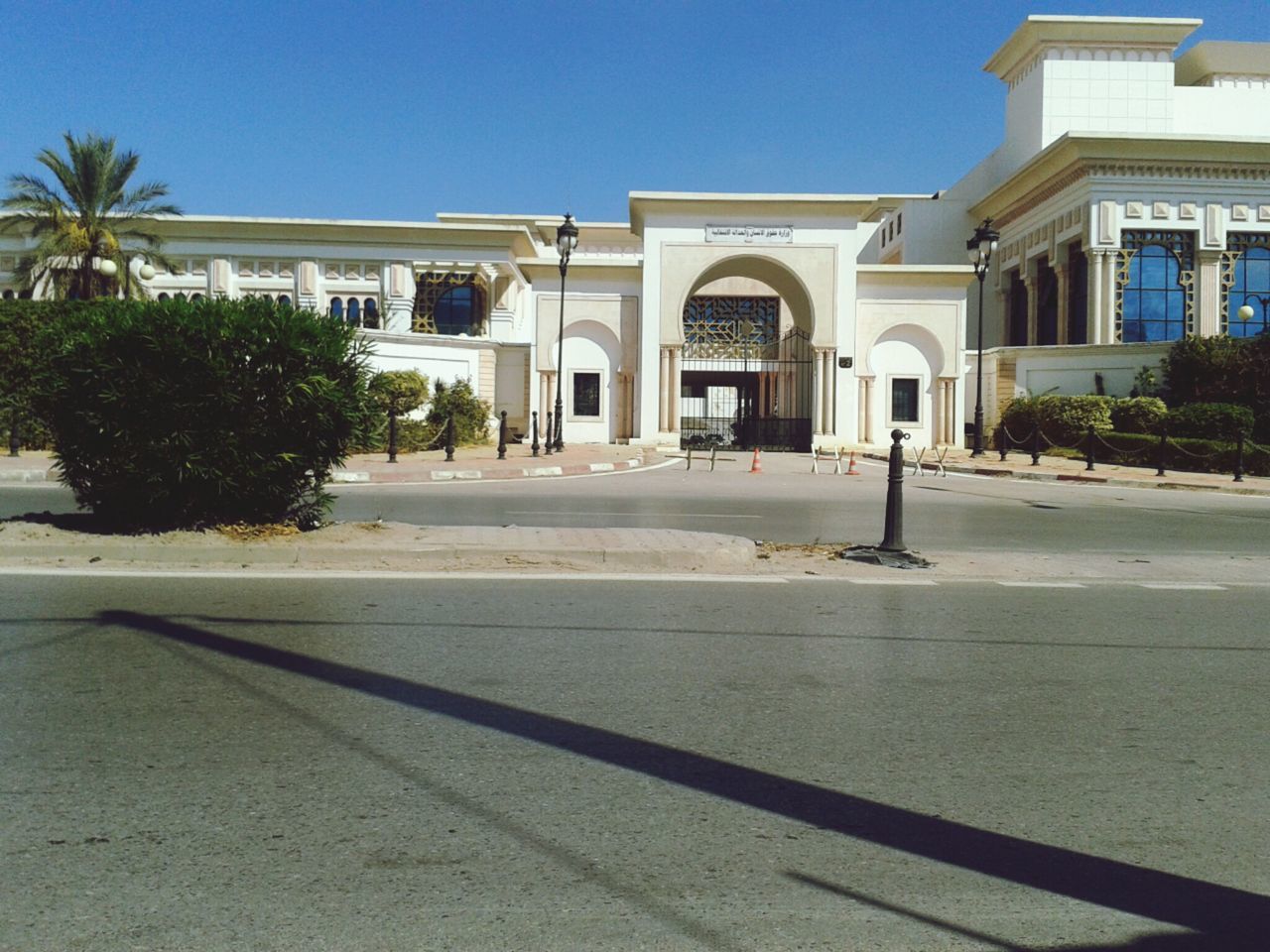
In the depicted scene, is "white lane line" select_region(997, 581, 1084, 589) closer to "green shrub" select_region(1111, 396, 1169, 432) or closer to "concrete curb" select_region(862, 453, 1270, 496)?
"concrete curb" select_region(862, 453, 1270, 496)

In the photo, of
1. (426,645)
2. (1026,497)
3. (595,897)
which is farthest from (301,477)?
(1026,497)

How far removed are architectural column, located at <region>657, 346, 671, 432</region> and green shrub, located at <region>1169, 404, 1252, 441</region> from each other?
16.1 m

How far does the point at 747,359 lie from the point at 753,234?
5.45m

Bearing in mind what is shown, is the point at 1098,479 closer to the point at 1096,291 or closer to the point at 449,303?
A: the point at 1096,291

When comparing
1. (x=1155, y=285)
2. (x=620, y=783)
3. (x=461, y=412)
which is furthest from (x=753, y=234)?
(x=620, y=783)

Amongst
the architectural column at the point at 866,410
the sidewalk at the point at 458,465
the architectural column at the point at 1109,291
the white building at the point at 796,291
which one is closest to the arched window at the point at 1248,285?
the white building at the point at 796,291

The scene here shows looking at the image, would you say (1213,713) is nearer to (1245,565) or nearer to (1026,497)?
(1245,565)

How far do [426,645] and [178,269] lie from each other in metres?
39.0

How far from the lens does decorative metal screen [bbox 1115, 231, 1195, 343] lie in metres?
41.8

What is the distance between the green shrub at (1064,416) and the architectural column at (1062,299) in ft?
32.7

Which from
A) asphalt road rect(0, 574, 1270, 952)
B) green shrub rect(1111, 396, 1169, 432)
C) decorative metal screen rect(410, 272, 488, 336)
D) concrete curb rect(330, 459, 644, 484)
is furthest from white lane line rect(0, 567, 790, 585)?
decorative metal screen rect(410, 272, 488, 336)

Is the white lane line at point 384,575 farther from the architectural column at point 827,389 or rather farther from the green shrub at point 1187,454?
the architectural column at point 827,389

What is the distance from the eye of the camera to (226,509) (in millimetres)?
9000

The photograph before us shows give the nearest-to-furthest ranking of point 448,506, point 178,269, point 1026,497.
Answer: point 448,506, point 1026,497, point 178,269
